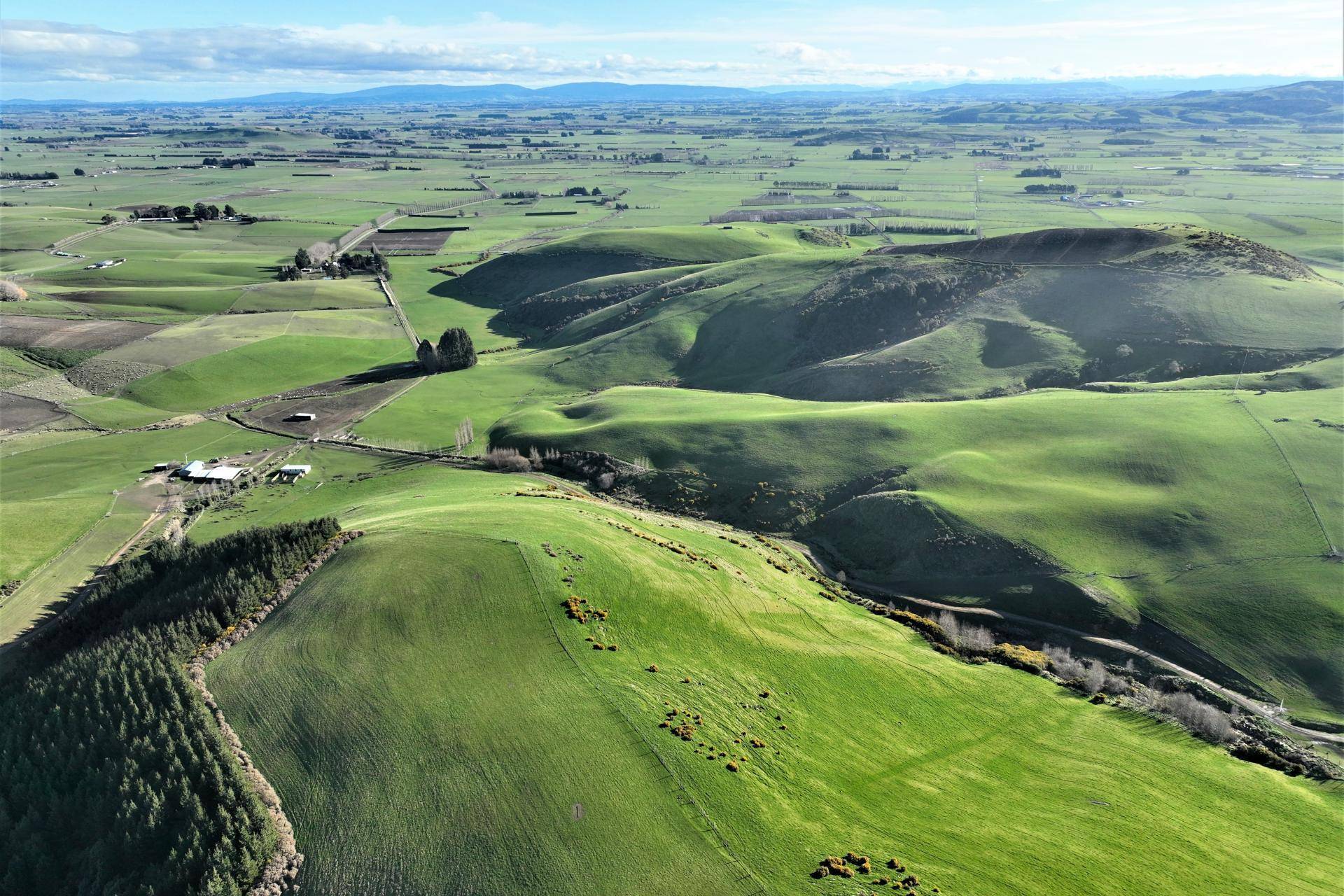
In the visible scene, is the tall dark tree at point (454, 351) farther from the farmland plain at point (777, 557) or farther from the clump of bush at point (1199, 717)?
the clump of bush at point (1199, 717)

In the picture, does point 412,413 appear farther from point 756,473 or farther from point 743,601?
point 743,601

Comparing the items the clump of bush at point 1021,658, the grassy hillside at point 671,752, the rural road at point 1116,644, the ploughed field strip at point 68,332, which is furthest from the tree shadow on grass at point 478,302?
the clump of bush at point 1021,658

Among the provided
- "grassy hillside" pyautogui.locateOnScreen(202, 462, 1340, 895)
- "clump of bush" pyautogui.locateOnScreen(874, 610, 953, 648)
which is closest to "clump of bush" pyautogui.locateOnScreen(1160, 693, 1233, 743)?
"grassy hillside" pyautogui.locateOnScreen(202, 462, 1340, 895)

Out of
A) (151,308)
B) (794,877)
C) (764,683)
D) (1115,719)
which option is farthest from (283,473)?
(151,308)

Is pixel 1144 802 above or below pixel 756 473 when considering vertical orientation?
below

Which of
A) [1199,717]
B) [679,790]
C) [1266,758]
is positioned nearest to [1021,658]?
[1199,717]

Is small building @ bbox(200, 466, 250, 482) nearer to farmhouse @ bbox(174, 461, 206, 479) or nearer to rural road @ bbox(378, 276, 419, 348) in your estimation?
farmhouse @ bbox(174, 461, 206, 479)
